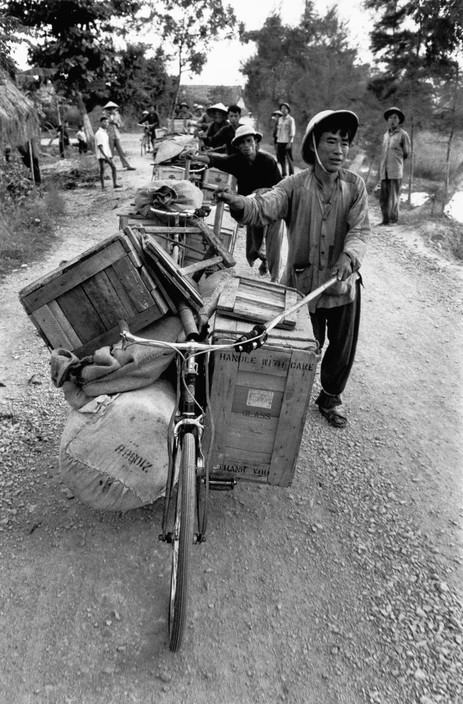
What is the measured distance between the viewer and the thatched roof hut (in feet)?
30.8

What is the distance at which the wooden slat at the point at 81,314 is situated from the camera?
2.68 m

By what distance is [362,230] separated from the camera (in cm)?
327

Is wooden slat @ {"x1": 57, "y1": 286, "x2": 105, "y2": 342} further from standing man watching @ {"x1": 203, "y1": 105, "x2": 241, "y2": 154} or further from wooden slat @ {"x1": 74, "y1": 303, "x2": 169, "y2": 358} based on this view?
standing man watching @ {"x1": 203, "y1": 105, "x2": 241, "y2": 154}

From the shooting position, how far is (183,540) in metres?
1.99

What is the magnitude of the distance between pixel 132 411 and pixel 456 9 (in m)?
10.1

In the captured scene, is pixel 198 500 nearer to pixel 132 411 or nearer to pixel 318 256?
pixel 132 411

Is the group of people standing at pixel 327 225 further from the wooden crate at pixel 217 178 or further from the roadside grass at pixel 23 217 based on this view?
the roadside grass at pixel 23 217

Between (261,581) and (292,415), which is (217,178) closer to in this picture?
(292,415)

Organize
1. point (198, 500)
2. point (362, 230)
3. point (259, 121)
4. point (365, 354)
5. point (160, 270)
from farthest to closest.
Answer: point (259, 121)
point (365, 354)
point (362, 230)
point (160, 270)
point (198, 500)

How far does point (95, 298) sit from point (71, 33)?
19.8 meters

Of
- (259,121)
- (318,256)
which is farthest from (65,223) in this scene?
(259,121)

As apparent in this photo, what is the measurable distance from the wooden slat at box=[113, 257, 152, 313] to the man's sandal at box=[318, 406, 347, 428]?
1897 millimetres

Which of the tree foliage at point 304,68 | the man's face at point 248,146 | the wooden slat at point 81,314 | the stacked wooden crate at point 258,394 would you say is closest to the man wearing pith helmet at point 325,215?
the stacked wooden crate at point 258,394

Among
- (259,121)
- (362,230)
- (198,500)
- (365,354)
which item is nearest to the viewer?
(198,500)
